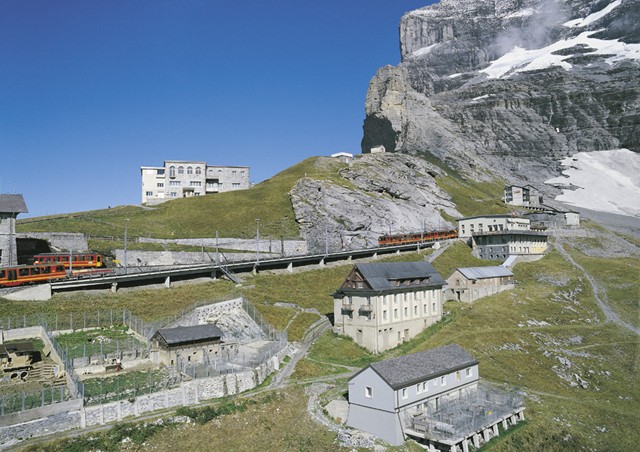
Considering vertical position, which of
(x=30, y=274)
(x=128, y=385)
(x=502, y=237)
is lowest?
(x=128, y=385)

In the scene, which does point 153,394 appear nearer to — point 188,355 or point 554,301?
point 188,355

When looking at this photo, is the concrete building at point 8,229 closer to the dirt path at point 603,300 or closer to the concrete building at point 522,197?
the dirt path at point 603,300

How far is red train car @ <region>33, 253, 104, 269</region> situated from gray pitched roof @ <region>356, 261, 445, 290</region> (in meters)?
38.2

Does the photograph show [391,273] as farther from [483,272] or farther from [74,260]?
[74,260]

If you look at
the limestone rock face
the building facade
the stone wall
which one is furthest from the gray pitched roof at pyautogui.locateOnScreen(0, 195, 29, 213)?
the limestone rock face

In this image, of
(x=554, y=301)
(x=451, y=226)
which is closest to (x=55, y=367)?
(x=554, y=301)

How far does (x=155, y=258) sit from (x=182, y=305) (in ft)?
79.7

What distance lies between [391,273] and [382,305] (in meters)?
5.45

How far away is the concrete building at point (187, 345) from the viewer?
46.1 m

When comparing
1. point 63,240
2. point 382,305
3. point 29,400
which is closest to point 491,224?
point 382,305

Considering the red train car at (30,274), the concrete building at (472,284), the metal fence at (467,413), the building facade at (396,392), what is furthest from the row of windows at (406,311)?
the red train car at (30,274)

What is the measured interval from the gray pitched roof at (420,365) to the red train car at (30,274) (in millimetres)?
Answer: 42922

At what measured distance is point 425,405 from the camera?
141 feet

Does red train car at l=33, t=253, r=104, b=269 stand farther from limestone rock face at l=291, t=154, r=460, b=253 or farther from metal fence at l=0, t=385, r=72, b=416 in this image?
limestone rock face at l=291, t=154, r=460, b=253
